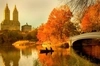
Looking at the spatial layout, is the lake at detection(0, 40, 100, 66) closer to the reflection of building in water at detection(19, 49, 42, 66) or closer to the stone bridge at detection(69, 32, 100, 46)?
the reflection of building in water at detection(19, 49, 42, 66)

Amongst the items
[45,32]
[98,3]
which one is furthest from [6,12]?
[98,3]

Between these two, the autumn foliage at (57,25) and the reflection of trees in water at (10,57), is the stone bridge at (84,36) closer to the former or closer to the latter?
the autumn foliage at (57,25)

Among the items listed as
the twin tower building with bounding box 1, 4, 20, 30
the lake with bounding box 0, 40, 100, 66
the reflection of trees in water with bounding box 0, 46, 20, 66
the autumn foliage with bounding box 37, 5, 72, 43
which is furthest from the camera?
the twin tower building with bounding box 1, 4, 20, 30

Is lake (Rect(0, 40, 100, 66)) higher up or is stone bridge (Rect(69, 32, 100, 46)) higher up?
stone bridge (Rect(69, 32, 100, 46))

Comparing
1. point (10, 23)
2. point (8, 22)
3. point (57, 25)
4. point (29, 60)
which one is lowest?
point (29, 60)

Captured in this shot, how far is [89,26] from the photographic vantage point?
80.1ft

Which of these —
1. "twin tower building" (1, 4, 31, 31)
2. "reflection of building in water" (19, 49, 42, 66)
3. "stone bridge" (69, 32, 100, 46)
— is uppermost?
"twin tower building" (1, 4, 31, 31)

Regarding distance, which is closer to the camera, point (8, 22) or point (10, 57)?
point (10, 57)

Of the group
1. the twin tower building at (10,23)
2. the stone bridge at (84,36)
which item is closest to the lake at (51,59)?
the stone bridge at (84,36)

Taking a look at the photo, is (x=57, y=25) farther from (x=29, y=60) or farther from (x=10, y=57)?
(x=29, y=60)

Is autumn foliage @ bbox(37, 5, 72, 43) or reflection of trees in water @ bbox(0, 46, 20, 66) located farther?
autumn foliage @ bbox(37, 5, 72, 43)

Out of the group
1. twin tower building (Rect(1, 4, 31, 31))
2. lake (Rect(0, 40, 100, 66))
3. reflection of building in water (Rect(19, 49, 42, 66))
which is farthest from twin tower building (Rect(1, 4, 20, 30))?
reflection of building in water (Rect(19, 49, 42, 66))

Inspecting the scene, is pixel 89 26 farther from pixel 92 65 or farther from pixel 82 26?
pixel 92 65

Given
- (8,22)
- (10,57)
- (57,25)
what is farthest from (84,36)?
(8,22)
